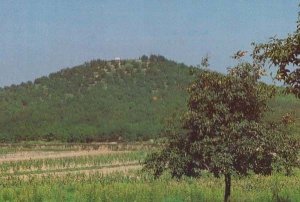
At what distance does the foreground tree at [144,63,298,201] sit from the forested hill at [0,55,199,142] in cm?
7605

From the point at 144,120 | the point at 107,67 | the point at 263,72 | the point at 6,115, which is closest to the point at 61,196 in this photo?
the point at 263,72

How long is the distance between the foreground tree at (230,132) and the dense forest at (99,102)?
71.4m

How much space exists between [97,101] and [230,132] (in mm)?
102924

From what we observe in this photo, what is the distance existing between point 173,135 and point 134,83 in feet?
379

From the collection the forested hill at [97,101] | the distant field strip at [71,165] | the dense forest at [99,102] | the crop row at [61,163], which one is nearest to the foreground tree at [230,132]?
the distant field strip at [71,165]

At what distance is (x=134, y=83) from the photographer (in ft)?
466

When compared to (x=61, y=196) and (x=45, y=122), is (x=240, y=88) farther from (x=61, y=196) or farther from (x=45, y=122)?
(x=45, y=122)

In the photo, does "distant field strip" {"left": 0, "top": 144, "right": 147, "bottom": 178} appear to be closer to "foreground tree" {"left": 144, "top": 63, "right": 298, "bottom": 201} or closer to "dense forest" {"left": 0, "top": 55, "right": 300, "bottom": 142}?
"foreground tree" {"left": 144, "top": 63, "right": 298, "bottom": 201}

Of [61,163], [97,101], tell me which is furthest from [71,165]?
[97,101]

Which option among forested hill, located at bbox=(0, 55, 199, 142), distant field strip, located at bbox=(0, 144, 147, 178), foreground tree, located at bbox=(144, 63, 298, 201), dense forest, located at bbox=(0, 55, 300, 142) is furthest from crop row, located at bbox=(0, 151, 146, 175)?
forested hill, located at bbox=(0, 55, 199, 142)

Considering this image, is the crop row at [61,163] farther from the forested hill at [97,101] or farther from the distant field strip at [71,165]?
the forested hill at [97,101]

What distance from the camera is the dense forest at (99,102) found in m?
109

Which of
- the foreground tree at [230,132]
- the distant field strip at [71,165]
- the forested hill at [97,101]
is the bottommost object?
the distant field strip at [71,165]

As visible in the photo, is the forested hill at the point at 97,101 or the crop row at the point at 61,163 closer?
the crop row at the point at 61,163
